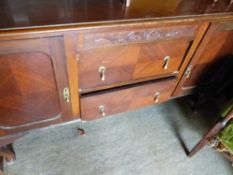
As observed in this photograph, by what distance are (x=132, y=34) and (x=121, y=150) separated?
78cm

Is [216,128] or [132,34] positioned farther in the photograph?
[216,128]

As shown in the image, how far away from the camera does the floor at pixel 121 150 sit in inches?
43.9

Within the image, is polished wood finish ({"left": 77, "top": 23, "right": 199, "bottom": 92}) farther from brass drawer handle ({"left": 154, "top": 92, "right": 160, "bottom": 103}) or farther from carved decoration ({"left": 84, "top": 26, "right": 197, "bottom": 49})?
brass drawer handle ({"left": 154, "top": 92, "right": 160, "bottom": 103})

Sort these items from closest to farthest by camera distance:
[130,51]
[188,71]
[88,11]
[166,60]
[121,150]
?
[88,11]
[130,51]
[166,60]
[188,71]
[121,150]

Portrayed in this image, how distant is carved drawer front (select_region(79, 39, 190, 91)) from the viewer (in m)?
0.78

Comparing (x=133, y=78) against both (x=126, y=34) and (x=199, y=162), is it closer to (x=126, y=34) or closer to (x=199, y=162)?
(x=126, y=34)

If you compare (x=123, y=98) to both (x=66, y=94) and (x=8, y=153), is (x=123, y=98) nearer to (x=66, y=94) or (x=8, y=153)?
(x=66, y=94)

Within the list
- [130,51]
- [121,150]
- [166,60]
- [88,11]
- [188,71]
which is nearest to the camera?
[88,11]

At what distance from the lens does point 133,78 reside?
0.96m

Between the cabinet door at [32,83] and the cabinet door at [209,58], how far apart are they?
69 centimetres

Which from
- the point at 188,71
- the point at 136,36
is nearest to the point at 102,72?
the point at 136,36

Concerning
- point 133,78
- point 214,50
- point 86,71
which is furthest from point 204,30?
point 86,71

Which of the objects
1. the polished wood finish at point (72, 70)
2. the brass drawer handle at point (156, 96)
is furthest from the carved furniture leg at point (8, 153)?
the brass drawer handle at point (156, 96)

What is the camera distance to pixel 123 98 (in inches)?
39.7
